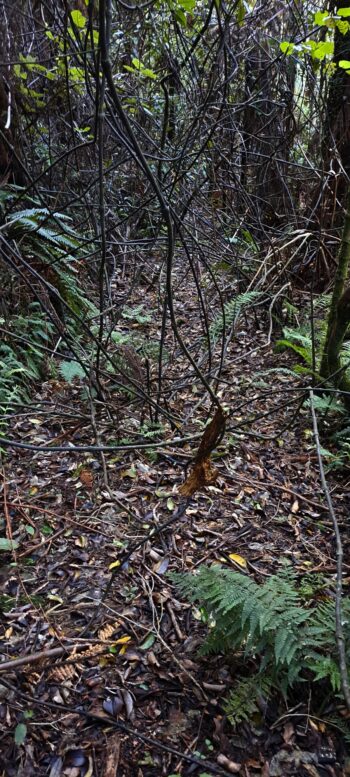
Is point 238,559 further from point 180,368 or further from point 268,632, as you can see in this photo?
point 180,368

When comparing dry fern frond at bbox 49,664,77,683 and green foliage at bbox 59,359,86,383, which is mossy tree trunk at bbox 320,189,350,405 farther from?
dry fern frond at bbox 49,664,77,683

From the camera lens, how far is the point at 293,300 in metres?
5.07

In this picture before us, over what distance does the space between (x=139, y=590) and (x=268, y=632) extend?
72cm

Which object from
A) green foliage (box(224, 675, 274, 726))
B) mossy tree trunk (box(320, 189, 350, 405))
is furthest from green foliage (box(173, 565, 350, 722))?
mossy tree trunk (box(320, 189, 350, 405))

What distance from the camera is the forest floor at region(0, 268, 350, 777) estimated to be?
1.61m

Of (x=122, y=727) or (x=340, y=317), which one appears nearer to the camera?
(x=122, y=727)

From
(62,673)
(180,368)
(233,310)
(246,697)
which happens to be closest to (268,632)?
(246,697)

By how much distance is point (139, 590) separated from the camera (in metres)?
2.23

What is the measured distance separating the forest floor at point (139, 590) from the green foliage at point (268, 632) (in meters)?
0.09

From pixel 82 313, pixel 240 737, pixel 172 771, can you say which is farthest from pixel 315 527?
pixel 82 313

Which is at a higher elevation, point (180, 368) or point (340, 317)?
point (340, 317)

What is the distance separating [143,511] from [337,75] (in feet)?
15.7

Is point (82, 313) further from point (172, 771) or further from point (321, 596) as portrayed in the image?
point (172, 771)

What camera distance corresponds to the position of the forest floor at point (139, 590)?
161 centimetres
